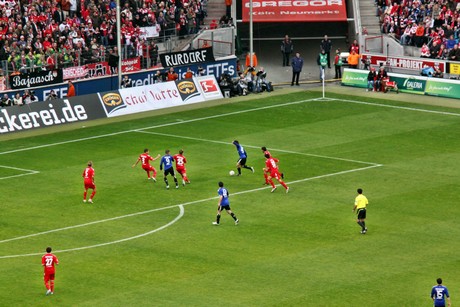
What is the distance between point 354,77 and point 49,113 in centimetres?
2162

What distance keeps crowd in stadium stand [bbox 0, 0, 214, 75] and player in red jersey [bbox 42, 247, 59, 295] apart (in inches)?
1282

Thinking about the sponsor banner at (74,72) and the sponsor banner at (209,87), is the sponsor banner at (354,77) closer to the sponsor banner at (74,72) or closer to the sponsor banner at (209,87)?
the sponsor banner at (209,87)

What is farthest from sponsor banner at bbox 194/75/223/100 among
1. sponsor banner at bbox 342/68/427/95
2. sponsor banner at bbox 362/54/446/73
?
sponsor banner at bbox 362/54/446/73

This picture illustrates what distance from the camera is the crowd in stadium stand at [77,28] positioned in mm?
73250

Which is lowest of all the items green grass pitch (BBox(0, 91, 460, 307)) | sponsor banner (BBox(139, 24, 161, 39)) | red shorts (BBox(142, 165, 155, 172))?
green grass pitch (BBox(0, 91, 460, 307))

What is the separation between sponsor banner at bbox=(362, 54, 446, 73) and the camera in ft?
261

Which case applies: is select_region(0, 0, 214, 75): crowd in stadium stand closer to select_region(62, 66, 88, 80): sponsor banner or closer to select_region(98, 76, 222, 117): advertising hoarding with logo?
select_region(62, 66, 88, 80): sponsor banner

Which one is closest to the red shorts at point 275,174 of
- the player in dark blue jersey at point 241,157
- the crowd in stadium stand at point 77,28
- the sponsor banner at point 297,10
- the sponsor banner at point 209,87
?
the player in dark blue jersey at point 241,157

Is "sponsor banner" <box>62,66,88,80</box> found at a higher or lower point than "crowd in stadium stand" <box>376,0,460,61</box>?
lower

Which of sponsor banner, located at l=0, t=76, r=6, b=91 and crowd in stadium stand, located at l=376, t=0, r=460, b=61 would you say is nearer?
sponsor banner, located at l=0, t=76, r=6, b=91

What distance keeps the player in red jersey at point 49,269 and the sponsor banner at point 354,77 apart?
140 ft

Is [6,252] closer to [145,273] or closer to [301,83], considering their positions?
[145,273]

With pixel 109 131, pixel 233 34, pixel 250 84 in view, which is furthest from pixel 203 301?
pixel 233 34

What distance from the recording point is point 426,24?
84062 mm
